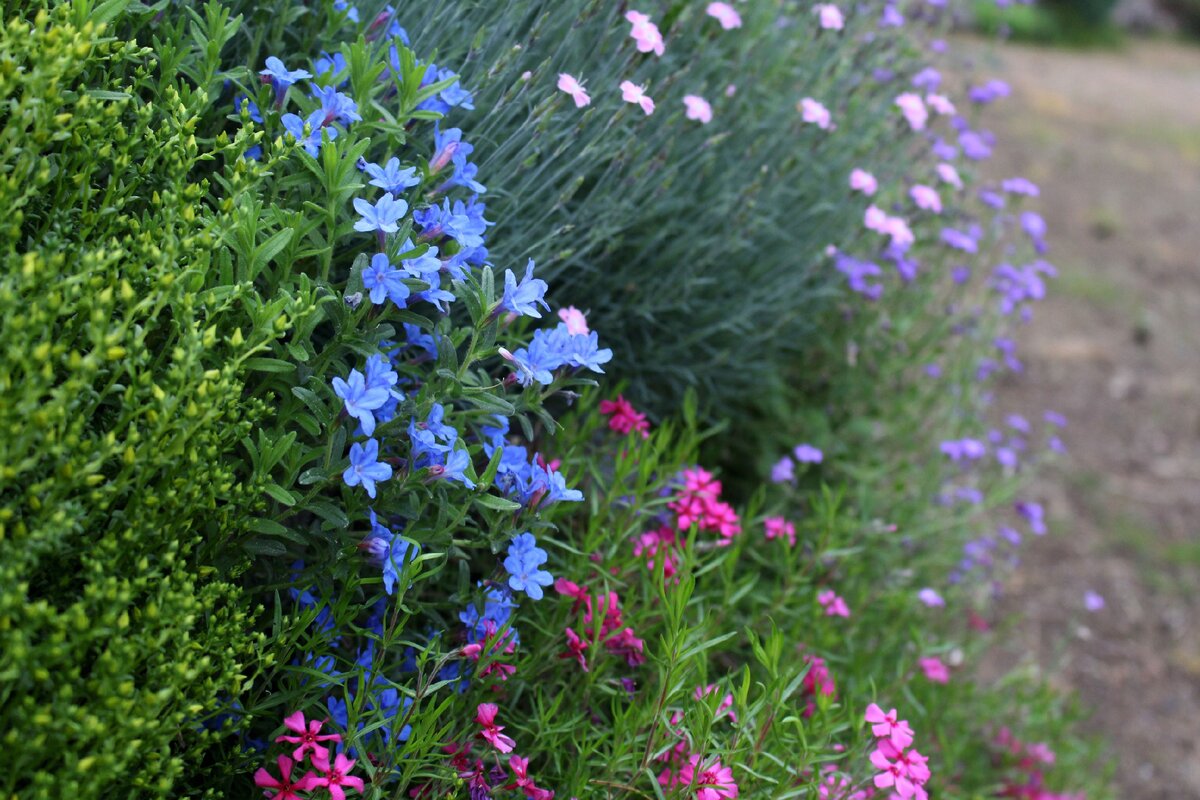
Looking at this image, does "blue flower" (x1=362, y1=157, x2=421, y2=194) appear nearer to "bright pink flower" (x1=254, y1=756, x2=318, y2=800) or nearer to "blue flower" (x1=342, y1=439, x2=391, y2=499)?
"blue flower" (x1=342, y1=439, x2=391, y2=499)

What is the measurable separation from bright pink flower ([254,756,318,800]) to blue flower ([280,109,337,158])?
875 mm

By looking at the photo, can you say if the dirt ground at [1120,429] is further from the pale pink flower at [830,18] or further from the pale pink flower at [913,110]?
the pale pink flower at [830,18]

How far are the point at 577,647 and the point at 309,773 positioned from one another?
531 millimetres

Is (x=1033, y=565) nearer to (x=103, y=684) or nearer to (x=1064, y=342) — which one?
(x=1064, y=342)

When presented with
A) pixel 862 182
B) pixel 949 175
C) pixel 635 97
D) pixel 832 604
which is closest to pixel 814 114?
pixel 862 182

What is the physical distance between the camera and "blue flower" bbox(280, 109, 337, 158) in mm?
1659

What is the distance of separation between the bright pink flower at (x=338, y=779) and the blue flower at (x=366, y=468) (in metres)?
0.36

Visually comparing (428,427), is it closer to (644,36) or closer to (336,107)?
(336,107)

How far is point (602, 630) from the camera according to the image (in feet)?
6.36

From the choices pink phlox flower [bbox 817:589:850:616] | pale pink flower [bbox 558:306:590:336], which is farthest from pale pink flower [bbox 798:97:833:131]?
pink phlox flower [bbox 817:589:850:616]

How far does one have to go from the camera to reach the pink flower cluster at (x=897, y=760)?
5.56 ft

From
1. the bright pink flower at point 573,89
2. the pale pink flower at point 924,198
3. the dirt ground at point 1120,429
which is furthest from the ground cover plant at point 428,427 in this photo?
the dirt ground at point 1120,429

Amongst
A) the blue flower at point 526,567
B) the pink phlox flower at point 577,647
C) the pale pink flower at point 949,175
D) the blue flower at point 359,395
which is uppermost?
the blue flower at point 359,395

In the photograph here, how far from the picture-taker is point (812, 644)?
2.34 metres
